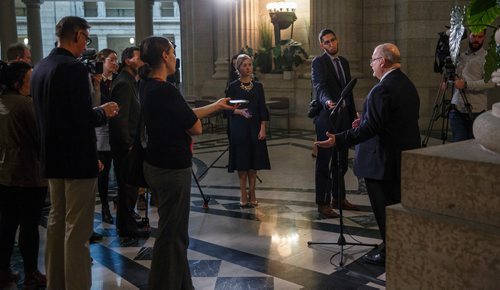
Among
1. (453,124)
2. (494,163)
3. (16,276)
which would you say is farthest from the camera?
(453,124)

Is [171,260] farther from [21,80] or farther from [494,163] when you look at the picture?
[494,163]

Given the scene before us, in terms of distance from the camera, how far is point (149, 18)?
17.2 m

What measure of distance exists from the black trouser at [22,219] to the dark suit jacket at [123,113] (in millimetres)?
1138

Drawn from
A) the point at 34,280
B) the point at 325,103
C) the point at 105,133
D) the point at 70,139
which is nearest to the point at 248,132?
→ the point at 325,103

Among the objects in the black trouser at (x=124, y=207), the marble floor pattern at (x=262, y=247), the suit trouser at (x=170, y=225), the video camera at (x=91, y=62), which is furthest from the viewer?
the black trouser at (x=124, y=207)

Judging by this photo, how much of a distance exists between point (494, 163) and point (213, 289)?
7.69 ft

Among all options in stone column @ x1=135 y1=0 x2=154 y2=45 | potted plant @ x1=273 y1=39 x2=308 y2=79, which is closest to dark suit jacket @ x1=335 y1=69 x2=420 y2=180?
potted plant @ x1=273 y1=39 x2=308 y2=79

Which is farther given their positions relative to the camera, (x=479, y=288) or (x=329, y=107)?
(x=329, y=107)

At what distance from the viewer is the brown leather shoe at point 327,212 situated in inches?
217

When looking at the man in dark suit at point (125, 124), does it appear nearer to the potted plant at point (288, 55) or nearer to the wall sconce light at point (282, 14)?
the potted plant at point (288, 55)

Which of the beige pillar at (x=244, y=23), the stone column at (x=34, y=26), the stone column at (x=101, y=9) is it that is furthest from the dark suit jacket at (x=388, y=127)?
the stone column at (x=101, y=9)

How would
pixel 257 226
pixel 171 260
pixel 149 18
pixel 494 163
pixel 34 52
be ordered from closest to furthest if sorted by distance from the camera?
pixel 494 163 < pixel 171 260 < pixel 257 226 < pixel 149 18 < pixel 34 52

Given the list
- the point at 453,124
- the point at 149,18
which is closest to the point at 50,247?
the point at 453,124

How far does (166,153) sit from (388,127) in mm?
1649
